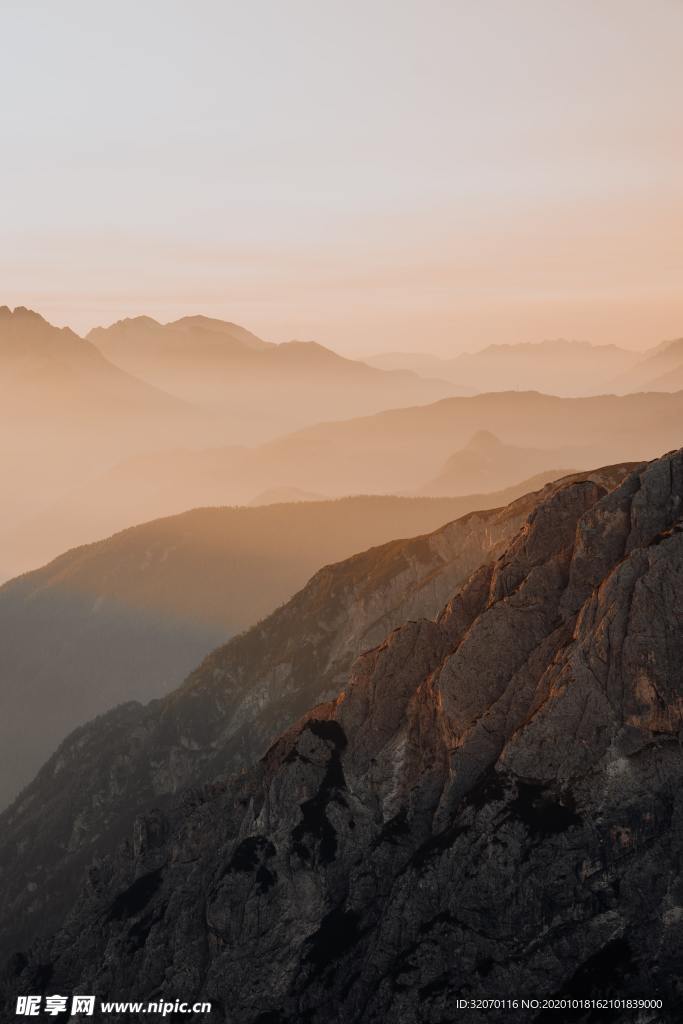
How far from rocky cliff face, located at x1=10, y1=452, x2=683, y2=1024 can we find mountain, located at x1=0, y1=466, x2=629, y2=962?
178ft

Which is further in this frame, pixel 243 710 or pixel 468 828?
pixel 243 710

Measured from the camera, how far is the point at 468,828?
7938 cm

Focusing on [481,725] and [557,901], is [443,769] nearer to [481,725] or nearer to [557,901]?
[481,725]

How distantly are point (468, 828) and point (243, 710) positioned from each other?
109167 mm

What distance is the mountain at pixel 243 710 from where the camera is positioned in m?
160

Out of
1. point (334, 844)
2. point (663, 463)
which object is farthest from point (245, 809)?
point (663, 463)

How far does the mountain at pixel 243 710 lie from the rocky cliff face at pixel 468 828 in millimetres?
54313

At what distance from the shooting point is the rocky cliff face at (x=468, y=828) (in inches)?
2859

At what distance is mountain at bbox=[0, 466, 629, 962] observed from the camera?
160 metres

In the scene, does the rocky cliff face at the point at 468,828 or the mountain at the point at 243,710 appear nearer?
the rocky cliff face at the point at 468,828

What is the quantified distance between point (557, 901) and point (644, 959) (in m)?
7.43

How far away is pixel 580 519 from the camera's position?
93312 mm

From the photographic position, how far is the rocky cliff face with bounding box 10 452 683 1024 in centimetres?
7262

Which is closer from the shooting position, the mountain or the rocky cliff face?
the rocky cliff face
